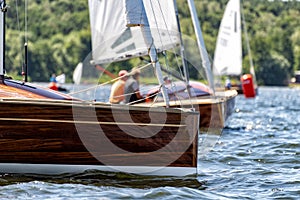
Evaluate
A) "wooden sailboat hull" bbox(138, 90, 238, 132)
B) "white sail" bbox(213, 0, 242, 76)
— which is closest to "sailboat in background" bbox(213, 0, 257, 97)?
"white sail" bbox(213, 0, 242, 76)

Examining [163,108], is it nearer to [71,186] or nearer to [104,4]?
[71,186]

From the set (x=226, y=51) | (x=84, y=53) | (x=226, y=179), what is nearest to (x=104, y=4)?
(x=226, y=179)

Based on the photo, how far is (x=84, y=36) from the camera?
87500 millimetres

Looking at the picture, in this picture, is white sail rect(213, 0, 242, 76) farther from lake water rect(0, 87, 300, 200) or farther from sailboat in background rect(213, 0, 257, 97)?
lake water rect(0, 87, 300, 200)

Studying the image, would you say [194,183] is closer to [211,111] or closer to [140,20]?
[140,20]

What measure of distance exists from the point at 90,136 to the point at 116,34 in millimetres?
6007

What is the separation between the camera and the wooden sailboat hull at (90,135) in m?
7.63

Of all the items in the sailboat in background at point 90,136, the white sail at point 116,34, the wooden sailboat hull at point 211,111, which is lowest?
the wooden sailboat hull at point 211,111

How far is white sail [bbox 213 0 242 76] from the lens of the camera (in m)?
36.5

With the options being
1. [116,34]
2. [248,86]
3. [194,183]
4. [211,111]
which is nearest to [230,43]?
[248,86]

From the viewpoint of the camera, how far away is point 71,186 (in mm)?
7512

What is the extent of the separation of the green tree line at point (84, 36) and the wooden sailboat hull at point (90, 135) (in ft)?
207

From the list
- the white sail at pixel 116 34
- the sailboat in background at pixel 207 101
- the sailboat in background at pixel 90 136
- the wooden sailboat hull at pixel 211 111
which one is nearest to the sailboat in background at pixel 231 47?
the sailboat in background at pixel 207 101

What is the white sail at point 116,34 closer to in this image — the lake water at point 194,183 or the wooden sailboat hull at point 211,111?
the wooden sailboat hull at point 211,111
